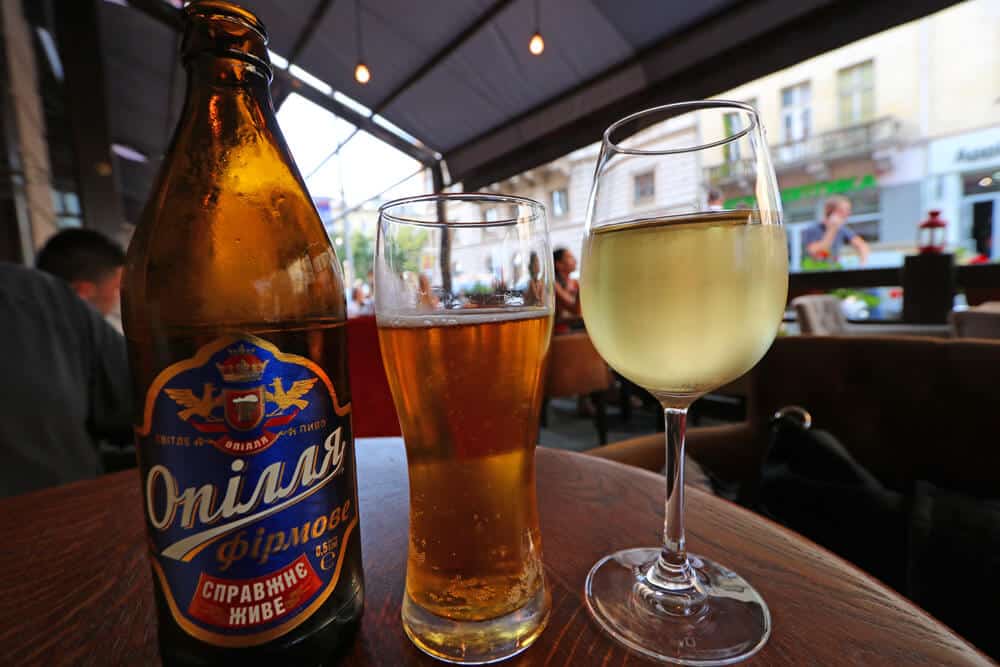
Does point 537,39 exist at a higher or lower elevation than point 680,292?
higher

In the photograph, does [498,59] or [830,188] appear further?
[830,188]

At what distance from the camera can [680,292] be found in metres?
0.43

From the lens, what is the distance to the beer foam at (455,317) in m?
0.39

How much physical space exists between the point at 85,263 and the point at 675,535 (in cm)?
236

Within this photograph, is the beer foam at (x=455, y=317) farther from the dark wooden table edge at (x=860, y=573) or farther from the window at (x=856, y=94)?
the window at (x=856, y=94)

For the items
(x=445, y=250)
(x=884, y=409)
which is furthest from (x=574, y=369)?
(x=445, y=250)

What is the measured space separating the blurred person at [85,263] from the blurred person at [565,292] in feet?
9.43

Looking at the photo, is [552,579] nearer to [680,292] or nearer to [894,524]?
[680,292]

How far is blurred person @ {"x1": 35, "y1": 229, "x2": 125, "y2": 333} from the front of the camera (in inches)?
75.2

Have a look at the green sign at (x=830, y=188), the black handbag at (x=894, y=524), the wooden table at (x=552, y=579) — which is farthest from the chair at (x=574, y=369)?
the green sign at (x=830, y=188)

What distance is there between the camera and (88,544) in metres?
0.57

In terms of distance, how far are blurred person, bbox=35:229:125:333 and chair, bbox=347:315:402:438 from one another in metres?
1.07

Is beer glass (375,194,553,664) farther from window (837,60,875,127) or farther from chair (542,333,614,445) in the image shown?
window (837,60,875,127)

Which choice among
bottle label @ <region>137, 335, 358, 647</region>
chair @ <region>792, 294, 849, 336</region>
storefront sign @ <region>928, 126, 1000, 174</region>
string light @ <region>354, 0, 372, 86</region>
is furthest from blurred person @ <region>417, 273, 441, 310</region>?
storefront sign @ <region>928, 126, 1000, 174</region>
